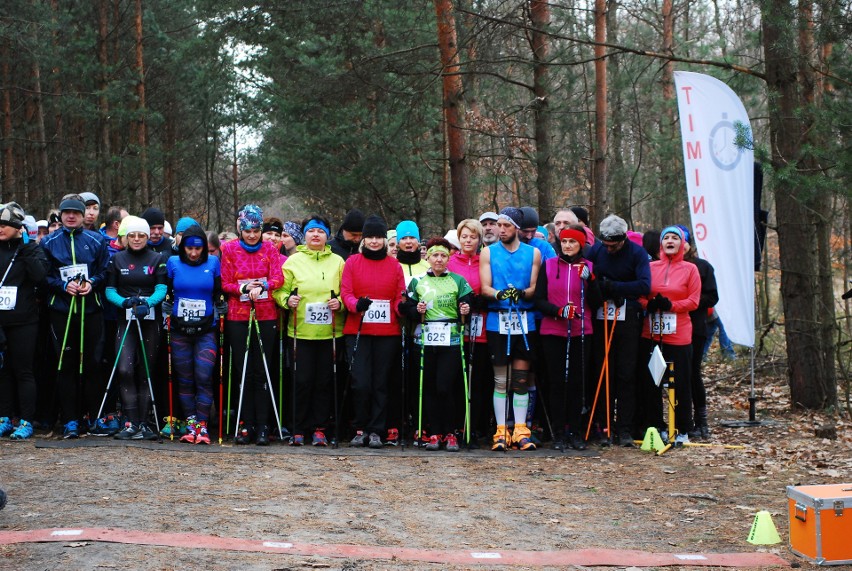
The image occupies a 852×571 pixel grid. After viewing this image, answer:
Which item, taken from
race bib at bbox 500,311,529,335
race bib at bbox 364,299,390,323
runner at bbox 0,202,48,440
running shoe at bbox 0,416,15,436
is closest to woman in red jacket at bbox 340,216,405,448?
race bib at bbox 364,299,390,323

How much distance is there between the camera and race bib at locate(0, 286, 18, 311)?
30.4 feet

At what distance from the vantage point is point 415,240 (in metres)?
9.55

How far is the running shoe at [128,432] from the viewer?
9367mm

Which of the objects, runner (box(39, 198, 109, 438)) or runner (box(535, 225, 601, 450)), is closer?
runner (box(535, 225, 601, 450))

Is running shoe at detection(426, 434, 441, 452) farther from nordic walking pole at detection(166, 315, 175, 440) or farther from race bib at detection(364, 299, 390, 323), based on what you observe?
nordic walking pole at detection(166, 315, 175, 440)

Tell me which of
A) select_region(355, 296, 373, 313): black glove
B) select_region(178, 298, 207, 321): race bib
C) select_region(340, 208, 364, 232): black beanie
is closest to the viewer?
select_region(355, 296, 373, 313): black glove

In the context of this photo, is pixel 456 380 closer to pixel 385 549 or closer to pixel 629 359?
pixel 629 359

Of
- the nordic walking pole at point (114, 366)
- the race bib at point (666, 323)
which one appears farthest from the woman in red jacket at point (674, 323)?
the nordic walking pole at point (114, 366)

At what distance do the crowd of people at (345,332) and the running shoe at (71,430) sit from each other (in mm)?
22

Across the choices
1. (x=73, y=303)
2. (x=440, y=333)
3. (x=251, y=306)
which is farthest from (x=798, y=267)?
(x=73, y=303)

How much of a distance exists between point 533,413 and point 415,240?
2166mm

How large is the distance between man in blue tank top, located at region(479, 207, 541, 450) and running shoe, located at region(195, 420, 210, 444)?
9.18 feet

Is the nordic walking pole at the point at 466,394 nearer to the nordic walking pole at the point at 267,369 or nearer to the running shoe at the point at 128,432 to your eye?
the nordic walking pole at the point at 267,369

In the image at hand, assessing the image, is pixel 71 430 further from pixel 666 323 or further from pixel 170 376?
pixel 666 323
